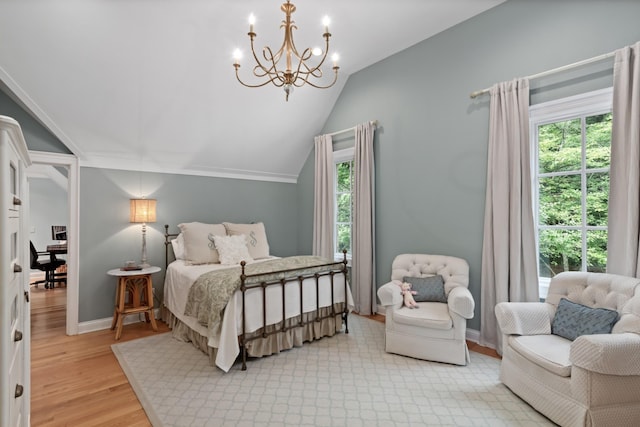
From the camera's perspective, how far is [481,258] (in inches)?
130

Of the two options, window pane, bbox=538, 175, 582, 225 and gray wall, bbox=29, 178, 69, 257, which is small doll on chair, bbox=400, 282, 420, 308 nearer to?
window pane, bbox=538, 175, 582, 225

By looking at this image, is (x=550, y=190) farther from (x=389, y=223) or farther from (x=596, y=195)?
(x=389, y=223)

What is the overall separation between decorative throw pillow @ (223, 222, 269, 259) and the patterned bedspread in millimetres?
1033

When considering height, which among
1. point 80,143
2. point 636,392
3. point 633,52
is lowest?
point 636,392

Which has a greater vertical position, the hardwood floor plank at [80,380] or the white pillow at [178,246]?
the white pillow at [178,246]

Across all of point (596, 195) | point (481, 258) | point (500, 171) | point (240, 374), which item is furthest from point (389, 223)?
point (240, 374)

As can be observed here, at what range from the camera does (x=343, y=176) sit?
5.00m

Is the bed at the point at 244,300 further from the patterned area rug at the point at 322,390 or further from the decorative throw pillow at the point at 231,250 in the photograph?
the patterned area rug at the point at 322,390

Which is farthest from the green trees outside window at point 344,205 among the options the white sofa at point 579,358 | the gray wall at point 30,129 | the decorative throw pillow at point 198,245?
the gray wall at point 30,129

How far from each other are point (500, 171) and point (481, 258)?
2.95 ft

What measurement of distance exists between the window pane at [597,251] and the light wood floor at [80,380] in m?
1.17

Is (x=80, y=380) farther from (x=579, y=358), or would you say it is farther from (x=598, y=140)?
(x=598, y=140)

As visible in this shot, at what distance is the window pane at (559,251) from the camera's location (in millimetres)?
2859

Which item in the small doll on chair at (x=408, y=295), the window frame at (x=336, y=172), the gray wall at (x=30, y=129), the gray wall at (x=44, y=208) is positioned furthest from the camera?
the gray wall at (x=44, y=208)
